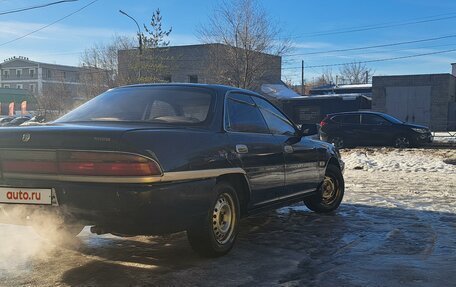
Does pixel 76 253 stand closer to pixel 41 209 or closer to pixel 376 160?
pixel 41 209

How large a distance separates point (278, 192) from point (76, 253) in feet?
7.40

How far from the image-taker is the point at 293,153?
6.12 meters

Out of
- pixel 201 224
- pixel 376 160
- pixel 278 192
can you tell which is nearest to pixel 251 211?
pixel 278 192

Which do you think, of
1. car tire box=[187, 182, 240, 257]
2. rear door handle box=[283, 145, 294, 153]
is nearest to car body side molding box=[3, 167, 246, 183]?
car tire box=[187, 182, 240, 257]

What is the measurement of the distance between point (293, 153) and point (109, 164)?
275 cm

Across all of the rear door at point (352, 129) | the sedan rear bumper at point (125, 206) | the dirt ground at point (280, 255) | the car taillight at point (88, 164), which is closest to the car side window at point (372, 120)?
the rear door at point (352, 129)

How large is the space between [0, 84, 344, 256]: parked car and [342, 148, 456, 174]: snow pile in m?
8.74

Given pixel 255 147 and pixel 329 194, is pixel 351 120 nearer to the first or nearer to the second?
pixel 329 194

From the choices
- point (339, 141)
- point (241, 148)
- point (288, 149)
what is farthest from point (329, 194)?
point (339, 141)

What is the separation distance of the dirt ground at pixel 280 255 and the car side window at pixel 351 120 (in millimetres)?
13830

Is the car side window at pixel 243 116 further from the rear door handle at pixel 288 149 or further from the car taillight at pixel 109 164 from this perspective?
the car taillight at pixel 109 164

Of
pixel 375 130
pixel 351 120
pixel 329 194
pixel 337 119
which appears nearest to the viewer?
pixel 329 194

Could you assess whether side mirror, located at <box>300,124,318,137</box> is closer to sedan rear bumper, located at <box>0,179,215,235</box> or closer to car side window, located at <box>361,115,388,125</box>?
sedan rear bumper, located at <box>0,179,215,235</box>

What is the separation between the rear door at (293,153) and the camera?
5.96 m
